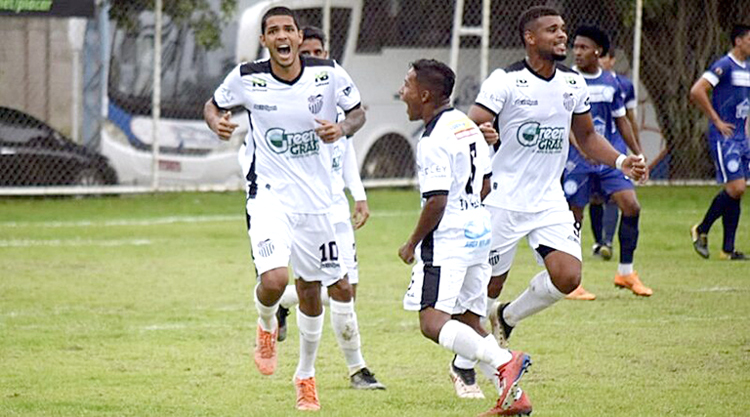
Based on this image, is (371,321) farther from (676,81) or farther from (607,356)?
(676,81)

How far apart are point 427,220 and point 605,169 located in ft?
20.2

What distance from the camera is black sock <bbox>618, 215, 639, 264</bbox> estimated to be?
13.4 metres

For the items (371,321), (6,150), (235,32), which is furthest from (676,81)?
(371,321)

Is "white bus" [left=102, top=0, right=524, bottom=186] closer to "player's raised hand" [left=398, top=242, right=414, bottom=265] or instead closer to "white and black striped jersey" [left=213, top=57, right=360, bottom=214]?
"white and black striped jersey" [left=213, top=57, right=360, bottom=214]

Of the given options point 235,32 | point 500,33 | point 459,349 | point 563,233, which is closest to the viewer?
point 459,349

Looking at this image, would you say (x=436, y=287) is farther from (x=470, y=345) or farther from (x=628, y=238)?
(x=628, y=238)

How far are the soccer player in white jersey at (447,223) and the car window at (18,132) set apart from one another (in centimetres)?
1465

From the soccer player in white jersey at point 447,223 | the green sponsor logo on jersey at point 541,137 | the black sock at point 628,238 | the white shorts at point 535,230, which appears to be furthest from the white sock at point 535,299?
A: the black sock at point 628,238

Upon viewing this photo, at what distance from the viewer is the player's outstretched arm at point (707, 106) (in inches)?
601

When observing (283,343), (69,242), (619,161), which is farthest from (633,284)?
(69,242)

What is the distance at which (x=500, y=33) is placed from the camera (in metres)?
25.1

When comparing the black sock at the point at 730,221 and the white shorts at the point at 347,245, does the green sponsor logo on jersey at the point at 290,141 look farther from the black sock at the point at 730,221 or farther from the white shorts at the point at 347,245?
the black sock at the point at 730,221

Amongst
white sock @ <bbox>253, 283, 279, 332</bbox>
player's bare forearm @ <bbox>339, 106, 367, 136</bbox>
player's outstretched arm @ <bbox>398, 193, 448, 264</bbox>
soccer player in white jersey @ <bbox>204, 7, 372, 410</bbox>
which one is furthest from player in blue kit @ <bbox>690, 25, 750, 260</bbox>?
player's outstretched arm @ <bbox>398, 193, 448, 264</bbox>

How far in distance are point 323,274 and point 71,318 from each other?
3814mm
